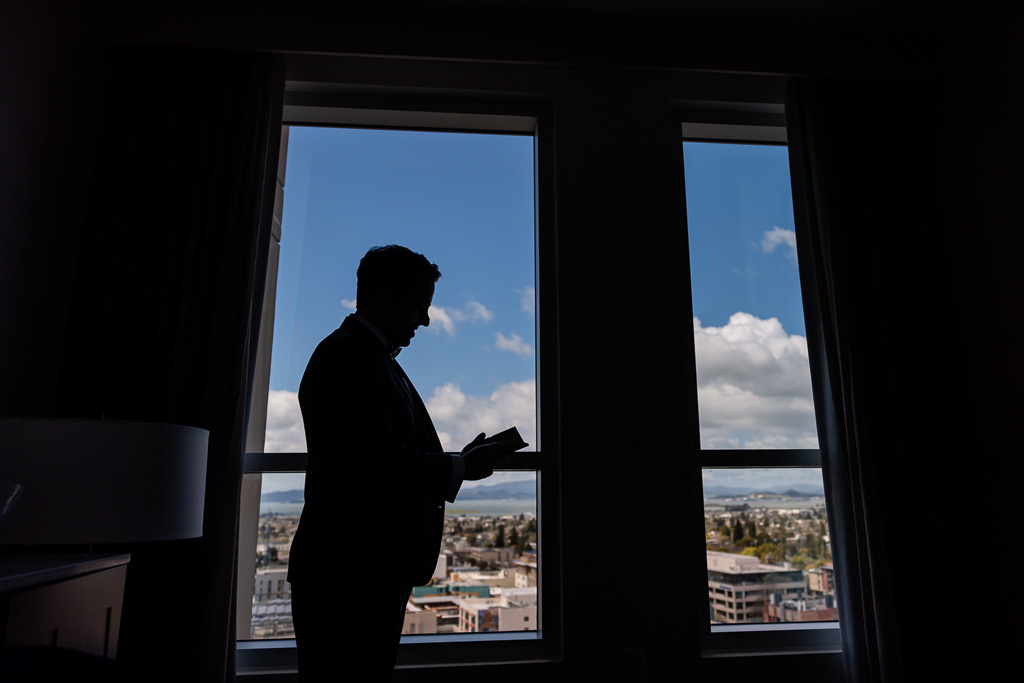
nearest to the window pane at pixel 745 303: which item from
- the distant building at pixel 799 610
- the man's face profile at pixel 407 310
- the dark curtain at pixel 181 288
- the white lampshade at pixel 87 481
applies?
the distant building at pixel 799 610

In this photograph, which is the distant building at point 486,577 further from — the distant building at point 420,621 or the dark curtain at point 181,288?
the dark curtain at point 181,288

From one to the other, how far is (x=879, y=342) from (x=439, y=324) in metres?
1.82

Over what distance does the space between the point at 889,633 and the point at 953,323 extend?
1.30 meters

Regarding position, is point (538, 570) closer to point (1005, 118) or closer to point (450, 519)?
point (450, 519)

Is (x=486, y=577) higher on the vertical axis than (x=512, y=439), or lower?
lower

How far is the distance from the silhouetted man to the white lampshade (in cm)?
37

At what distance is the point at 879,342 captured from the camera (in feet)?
9.07

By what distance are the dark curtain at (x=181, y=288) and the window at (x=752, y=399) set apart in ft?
6.07

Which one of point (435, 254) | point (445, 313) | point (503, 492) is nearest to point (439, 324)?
point (445, 313)

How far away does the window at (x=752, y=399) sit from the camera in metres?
2.75

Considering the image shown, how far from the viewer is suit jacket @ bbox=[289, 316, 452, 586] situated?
163cm

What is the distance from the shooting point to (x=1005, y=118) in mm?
2676

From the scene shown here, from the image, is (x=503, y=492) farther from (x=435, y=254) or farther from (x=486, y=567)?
(x=435, y=254)

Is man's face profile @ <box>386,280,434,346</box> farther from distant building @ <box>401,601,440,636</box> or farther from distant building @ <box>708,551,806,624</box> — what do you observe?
distant building @ <box>708,551,806,624</box>
